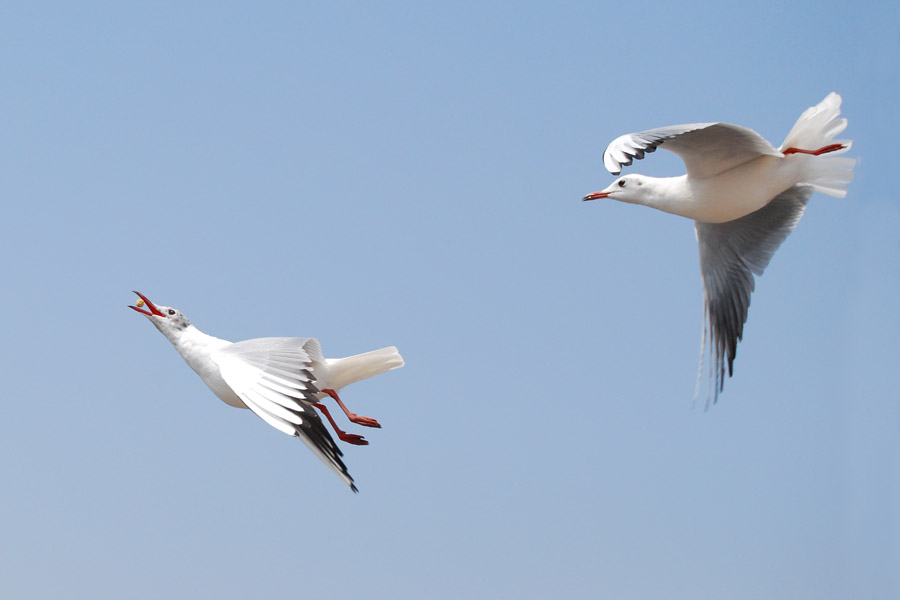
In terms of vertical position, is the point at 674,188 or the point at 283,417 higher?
the point at 674,188

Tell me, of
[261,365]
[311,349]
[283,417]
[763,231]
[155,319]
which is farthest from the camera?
[763,231]

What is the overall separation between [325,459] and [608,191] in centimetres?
152

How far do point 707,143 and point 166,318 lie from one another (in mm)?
2070

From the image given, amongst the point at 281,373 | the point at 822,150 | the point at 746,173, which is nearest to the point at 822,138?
the point at 822,150

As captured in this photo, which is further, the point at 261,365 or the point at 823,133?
the point at 823,133

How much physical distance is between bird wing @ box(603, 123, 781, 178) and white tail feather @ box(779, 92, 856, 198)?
0.39 ft

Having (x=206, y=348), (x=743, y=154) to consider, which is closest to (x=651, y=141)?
(x=743, y=154)

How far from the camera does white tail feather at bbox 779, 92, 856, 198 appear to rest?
3924mm

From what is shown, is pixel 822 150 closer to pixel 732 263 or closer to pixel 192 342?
pixel 732 263

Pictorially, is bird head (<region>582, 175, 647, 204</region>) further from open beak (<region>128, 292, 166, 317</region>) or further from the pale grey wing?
open beak (<region>128, 292, 166, 317</region>)

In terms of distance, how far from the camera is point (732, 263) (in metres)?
4.68

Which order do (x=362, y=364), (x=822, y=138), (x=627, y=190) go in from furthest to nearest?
(x=627, y=190) < (x=822, y=138) < (x=362, y=364)

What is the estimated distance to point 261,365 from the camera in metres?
3.47

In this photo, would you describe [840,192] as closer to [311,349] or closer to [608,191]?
[608,191]
